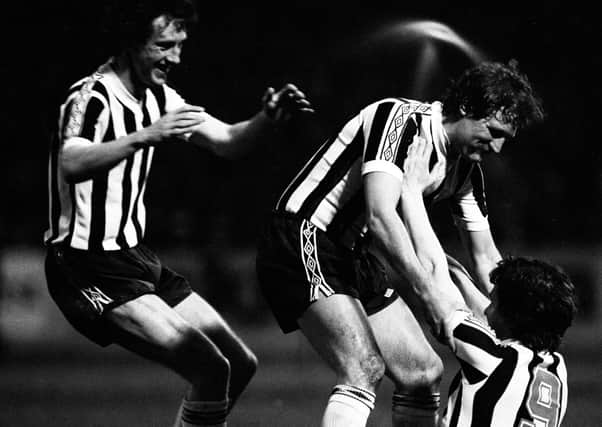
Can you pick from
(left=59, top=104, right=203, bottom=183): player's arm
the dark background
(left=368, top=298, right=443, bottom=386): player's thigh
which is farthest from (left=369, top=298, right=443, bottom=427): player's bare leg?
the dark background

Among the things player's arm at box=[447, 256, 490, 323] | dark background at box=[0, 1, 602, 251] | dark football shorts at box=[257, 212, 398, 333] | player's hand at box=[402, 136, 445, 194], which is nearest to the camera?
player's hand at box=[402, 136, 445, 194]

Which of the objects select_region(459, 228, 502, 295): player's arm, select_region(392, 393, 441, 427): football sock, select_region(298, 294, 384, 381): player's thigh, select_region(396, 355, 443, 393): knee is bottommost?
select_region(392, 393, 441, 427): football sock

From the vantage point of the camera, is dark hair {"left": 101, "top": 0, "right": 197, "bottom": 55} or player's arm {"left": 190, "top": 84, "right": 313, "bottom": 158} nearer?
player's arm {"left": 190, "top": 84, "right": 313, "bottom": 158}

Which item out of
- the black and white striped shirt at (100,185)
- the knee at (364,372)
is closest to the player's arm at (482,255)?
the knee at (364,372)

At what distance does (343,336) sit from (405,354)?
40 cm

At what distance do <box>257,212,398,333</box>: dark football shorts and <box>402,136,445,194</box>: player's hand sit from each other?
454 millimetres

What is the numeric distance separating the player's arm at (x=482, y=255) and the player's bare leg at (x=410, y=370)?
1.44 feet

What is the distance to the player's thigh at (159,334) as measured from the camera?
444 centimetres

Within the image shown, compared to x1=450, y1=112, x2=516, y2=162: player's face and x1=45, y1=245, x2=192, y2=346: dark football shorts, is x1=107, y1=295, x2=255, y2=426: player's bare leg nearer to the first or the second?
x1=45, y1=245, x2=192, y2=346: dark football shorts

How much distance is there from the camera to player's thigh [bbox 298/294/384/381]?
13.5 feet

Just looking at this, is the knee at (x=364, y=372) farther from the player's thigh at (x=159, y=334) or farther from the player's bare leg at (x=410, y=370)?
the player's thigh at (x=159, y=334)

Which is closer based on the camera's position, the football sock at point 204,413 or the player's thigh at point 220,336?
the football sock at point 204,413

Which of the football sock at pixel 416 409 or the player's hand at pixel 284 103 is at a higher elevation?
the player's hand at pixel 284 103

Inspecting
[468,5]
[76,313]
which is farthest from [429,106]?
[468,5]
